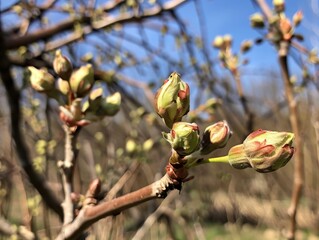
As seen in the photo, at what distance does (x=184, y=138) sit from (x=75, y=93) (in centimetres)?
28

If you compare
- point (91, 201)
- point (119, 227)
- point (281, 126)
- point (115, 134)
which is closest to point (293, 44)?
point (119, 227)

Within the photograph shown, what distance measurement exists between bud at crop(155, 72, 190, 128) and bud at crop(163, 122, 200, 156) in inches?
1.2

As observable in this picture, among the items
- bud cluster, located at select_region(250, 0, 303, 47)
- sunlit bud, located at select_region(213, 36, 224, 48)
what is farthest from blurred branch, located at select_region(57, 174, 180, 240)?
sunlit bud, located at select_region(213, 36, 224, 48)

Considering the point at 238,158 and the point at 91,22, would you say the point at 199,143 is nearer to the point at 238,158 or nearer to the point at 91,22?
the point at 238,158

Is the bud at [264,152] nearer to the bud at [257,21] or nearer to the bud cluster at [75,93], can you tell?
the bud cluster at [75,93]

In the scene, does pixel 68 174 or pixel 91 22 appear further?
pixel 91 22

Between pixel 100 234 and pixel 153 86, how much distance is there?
1.87 metres

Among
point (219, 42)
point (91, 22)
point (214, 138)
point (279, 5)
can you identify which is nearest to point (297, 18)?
point (279, 5)

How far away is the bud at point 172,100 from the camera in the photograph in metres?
0.56

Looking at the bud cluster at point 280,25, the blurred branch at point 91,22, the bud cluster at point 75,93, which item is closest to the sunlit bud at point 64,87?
the bud cluster at point 75,93

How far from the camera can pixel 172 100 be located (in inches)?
22.0

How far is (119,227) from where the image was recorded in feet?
3.52

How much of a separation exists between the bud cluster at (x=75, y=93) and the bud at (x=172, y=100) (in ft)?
0.66

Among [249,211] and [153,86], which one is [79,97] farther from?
[249,211]
